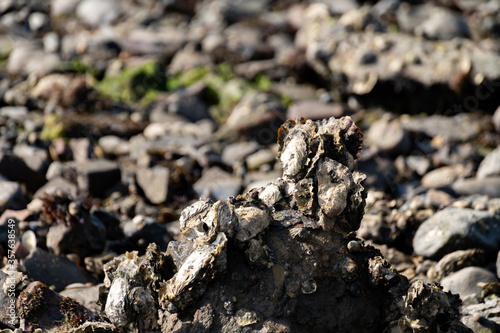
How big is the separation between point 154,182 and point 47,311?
4.08m

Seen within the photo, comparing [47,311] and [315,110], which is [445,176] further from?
[47,311]

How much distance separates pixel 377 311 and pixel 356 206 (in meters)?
0.83

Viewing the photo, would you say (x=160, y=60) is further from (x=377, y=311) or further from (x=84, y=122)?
(x=377, y=311)

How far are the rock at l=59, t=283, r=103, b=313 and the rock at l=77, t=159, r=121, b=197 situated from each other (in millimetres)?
3165

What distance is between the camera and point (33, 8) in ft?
55.1

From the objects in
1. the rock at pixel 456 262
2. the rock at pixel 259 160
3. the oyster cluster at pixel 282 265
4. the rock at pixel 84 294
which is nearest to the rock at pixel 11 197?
the rock at pixel 84 294

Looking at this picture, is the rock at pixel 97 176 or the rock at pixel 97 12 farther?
the rock at pixel 97 12

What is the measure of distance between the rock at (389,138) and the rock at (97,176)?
4.49m

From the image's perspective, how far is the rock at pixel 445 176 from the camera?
8422 mm

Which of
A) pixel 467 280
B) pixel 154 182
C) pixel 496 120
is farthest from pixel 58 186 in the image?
pixel 496 120

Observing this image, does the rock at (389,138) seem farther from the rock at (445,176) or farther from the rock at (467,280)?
the rock at (467,280)

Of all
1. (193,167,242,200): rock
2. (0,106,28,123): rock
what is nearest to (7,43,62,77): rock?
(0,106,28,123): rock

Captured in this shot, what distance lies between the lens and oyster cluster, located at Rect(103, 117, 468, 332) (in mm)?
3848

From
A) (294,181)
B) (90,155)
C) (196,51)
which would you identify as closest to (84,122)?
(90,155)
